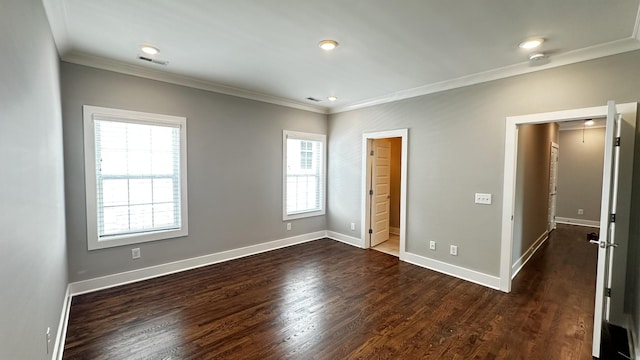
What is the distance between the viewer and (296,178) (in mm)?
5258

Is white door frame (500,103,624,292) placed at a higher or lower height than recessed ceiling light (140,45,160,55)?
lower

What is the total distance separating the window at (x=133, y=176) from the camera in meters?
3.14

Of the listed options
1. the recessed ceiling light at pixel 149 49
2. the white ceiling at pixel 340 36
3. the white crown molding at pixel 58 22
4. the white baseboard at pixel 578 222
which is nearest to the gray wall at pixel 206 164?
the white ceiling at pixel 340 36

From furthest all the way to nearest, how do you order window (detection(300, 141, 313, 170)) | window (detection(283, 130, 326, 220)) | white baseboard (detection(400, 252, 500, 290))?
window (detection(300, 141, 313, 170)) < window (detection(283, 130, 326, 220)) < white baseboard (detection(400, 252, 500, 290))

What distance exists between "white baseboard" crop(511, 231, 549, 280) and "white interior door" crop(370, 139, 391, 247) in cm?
219

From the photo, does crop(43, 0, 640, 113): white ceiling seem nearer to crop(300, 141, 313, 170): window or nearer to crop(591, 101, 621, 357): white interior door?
crop(591, 101, 621, 357): white interior door

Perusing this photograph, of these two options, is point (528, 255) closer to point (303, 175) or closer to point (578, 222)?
point (303, 175)

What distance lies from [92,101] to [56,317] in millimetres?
2255

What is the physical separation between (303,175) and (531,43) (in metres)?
3.84

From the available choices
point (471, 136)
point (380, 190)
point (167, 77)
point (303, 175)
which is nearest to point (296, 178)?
point (303, 175)

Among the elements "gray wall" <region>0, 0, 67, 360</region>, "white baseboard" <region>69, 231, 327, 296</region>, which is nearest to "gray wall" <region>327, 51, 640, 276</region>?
"white baseboard" <region>69, 231, 327, 296</region>

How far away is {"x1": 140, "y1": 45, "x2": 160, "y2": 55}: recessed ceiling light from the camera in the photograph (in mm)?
2754

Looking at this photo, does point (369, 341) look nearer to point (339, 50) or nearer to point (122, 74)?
point (339, 50)

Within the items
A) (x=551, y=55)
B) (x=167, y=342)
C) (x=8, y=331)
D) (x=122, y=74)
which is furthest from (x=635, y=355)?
(x=122, y=74)
